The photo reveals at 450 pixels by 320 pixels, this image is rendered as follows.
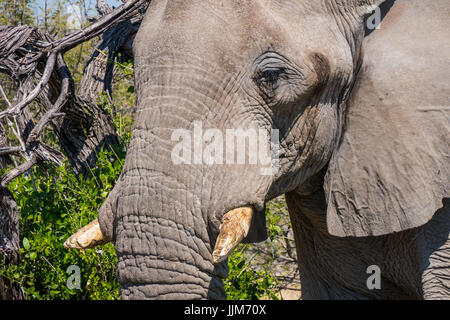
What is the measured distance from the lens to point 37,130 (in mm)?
3818

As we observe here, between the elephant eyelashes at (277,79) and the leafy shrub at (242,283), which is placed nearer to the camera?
the elephant eyelashes at (277,79)

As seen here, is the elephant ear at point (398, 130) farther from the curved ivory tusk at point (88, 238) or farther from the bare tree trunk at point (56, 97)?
the bare tree trunk at point (56, 97)

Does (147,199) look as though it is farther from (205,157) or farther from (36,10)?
(36,10)

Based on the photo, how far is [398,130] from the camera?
2.34 m

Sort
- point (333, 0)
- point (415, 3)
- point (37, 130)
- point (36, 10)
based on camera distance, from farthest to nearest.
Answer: point (36, 10), point (37, 130), point (415, 3), point (333, 0)

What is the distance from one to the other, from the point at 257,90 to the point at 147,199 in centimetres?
46

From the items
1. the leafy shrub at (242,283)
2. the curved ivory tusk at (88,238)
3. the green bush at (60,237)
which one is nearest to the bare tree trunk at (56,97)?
the green bush at (60,237)

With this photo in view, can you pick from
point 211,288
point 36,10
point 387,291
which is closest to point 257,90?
point 211,288

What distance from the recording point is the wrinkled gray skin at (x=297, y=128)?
1.93 m

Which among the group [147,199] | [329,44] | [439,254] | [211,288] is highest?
[329,44]

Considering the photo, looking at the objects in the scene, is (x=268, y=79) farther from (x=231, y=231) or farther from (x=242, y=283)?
(x=242, y=283)

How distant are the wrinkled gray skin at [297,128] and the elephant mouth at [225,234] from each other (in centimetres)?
3

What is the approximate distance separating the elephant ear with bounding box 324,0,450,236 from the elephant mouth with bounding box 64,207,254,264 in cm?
54

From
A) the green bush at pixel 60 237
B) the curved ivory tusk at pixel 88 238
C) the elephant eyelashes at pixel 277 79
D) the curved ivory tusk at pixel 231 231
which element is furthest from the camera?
the green bush at pixel 60 237
